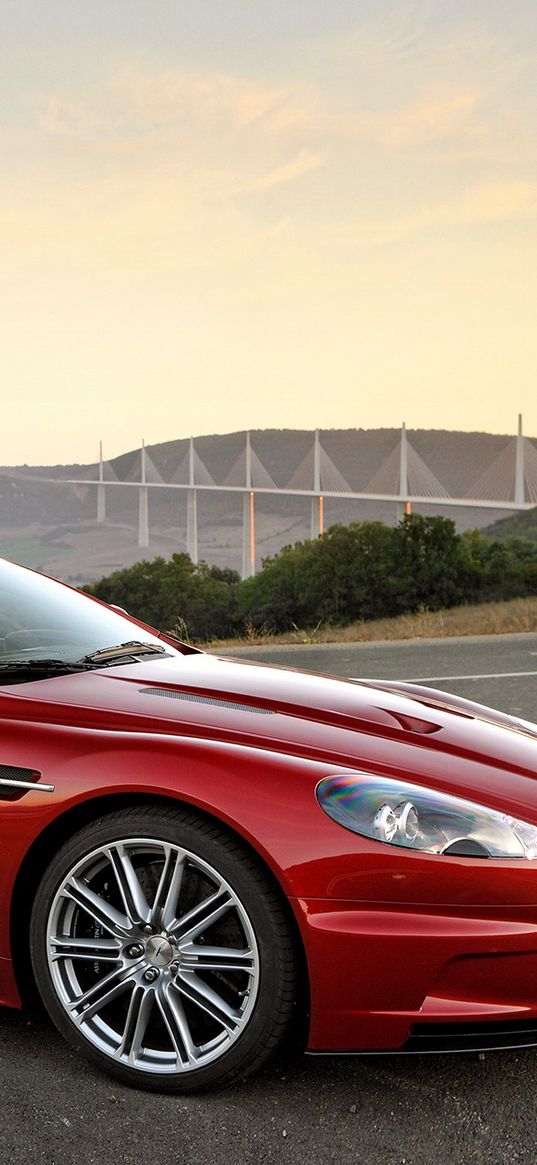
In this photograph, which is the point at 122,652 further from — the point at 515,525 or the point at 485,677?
the point at 515,525

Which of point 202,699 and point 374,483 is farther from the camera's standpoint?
point 374,483

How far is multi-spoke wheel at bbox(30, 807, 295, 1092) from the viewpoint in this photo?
2.34m

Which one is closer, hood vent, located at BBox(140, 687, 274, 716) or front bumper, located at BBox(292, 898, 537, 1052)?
front bumper, located at BBox(292, 898, 537, 1052)

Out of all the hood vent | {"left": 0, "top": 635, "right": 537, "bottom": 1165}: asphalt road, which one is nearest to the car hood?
the hood vent

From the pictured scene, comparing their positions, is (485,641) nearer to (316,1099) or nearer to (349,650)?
(349,650)

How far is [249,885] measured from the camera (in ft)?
7.64

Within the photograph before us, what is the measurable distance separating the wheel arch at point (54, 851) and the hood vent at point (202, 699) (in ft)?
1.41

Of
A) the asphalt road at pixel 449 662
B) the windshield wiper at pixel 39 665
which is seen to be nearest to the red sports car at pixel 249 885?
the windshield wiper at pixel 39 665

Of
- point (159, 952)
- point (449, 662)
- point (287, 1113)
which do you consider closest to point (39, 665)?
point (159, 952)

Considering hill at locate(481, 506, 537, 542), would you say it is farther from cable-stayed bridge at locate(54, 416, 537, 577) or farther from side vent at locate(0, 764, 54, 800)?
side vent at locate(0, 764, 54, 800)

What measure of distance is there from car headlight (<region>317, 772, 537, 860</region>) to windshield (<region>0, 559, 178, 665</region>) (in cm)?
118

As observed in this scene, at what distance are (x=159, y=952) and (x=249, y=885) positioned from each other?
A: 32 centimetres

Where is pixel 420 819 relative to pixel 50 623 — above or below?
below

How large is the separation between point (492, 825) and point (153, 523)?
137611mm
